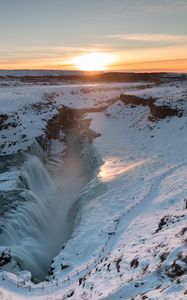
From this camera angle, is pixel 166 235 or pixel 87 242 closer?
pixel 166 235

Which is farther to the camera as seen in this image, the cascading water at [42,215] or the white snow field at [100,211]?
the cascading water at [42,215]

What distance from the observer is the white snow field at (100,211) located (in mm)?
11367

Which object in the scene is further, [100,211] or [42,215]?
[42,215]

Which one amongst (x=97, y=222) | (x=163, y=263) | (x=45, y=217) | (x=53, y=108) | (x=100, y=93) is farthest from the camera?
(x=100, y=93)

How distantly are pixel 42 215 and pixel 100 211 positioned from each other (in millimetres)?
4085

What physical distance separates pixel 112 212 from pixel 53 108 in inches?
1106

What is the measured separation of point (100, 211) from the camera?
773 inches

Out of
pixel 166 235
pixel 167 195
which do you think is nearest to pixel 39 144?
Result: pixel 167 195

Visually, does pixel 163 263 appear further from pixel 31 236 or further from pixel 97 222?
pixel 31 236

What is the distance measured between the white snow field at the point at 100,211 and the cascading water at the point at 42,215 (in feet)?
0.20

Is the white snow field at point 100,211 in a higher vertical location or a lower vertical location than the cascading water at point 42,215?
higher

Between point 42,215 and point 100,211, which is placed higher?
point 100,211

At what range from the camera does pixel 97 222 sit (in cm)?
1836

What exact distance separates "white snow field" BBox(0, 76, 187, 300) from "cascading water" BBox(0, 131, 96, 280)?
0.06 m
